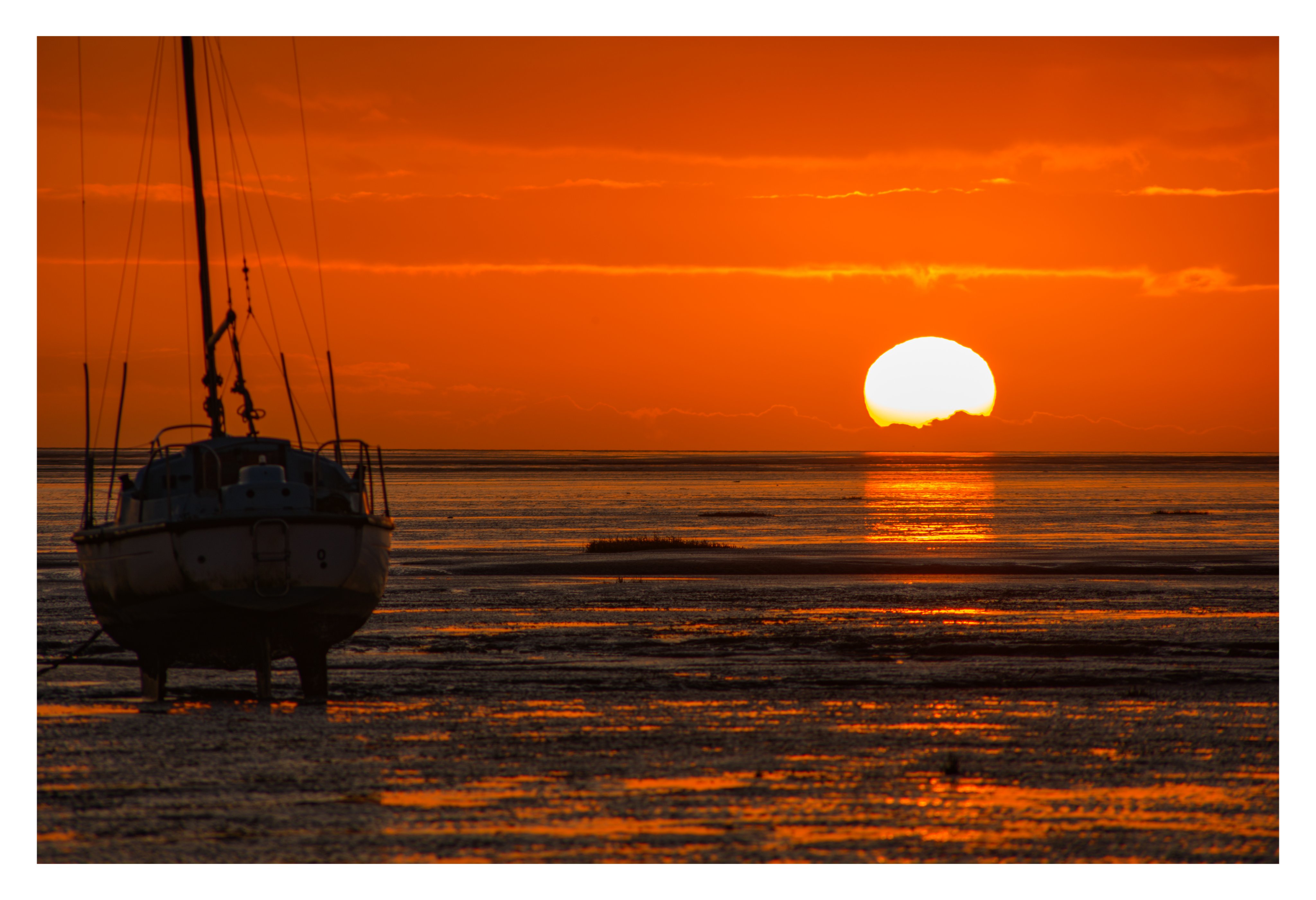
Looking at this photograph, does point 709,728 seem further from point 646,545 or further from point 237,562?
point 646,545

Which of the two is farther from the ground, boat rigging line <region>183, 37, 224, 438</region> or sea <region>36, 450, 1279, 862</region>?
boat rigging line <region>183, 37, 224, 438</region>

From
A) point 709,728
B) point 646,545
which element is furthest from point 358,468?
point 646,545

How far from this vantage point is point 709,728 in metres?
16.7

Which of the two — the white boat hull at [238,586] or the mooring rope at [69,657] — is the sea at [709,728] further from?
the white boat hull at [238,586]

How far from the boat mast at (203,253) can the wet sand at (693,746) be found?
488 centimetres

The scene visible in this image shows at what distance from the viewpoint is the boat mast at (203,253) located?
958 inches

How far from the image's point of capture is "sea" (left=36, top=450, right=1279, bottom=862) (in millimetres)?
12219

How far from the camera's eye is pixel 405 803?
13.2 metres

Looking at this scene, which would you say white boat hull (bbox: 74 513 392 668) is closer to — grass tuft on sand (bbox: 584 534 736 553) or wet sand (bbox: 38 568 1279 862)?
wet sand (bbox: 38 568 1279 862)

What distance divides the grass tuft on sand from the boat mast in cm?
2294

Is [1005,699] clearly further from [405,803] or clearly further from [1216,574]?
[1216,574]

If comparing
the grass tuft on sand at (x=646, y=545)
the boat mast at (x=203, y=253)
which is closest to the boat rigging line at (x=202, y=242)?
the boat mast at (x=203, y=253)

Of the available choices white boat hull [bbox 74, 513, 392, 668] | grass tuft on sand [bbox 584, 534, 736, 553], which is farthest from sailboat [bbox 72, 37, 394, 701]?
grass tuft on sand [bbox 584, 534, 736, 553]
